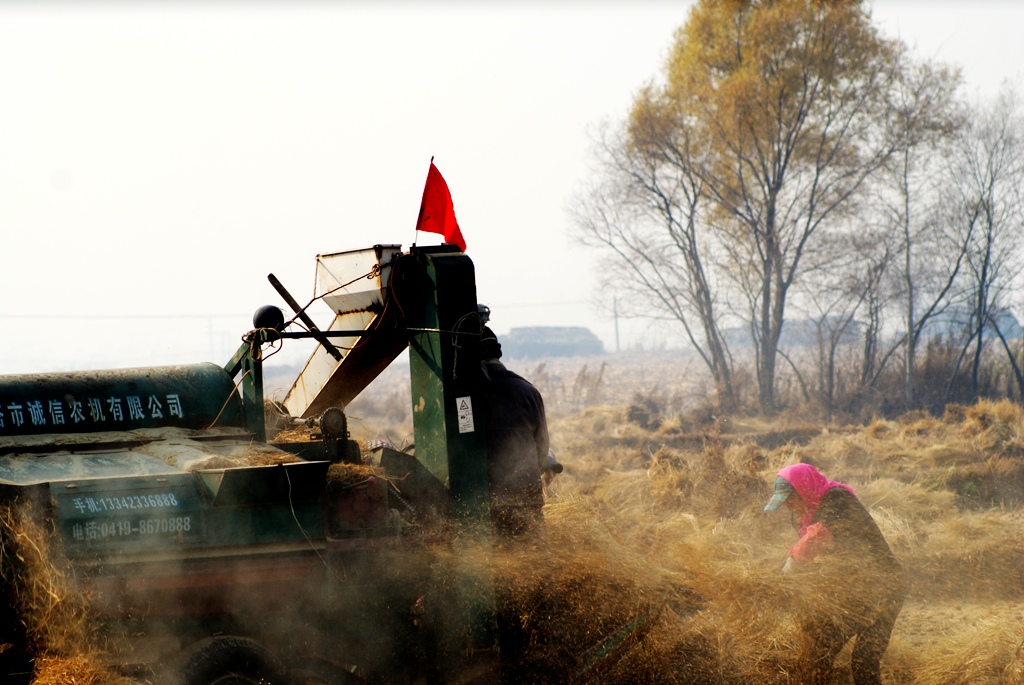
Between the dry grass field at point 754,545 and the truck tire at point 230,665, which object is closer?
the truck tire at point 230,665

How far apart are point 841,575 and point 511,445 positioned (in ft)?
7.69

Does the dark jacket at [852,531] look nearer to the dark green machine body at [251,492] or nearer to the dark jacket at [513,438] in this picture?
the dark jacket at [513,438]

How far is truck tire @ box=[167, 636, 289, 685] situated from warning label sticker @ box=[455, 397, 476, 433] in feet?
5.58

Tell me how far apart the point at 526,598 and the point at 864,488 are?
913 centimetres

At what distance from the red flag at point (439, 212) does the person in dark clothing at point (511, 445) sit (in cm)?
81

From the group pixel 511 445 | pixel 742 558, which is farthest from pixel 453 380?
pixel 742 558

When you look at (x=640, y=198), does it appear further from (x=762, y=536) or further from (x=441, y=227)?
(x=441, y=227)

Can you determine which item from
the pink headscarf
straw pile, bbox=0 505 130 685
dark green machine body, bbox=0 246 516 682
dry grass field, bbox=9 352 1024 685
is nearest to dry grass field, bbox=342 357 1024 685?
dry grass field, bbox=9 352 1024 685

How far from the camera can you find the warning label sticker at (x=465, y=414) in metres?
5.66

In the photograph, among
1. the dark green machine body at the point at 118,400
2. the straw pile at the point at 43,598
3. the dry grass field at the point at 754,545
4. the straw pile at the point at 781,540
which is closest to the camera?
the straw pile at the point at 43,598

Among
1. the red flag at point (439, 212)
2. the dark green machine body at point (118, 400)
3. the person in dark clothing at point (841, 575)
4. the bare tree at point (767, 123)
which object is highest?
the bare tree at point (767, 123)

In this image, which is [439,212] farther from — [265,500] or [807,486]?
[807,486]

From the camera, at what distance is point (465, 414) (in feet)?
18.6

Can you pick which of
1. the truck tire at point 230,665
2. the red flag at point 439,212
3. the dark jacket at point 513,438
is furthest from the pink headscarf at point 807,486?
the truck tire at point 230,665
